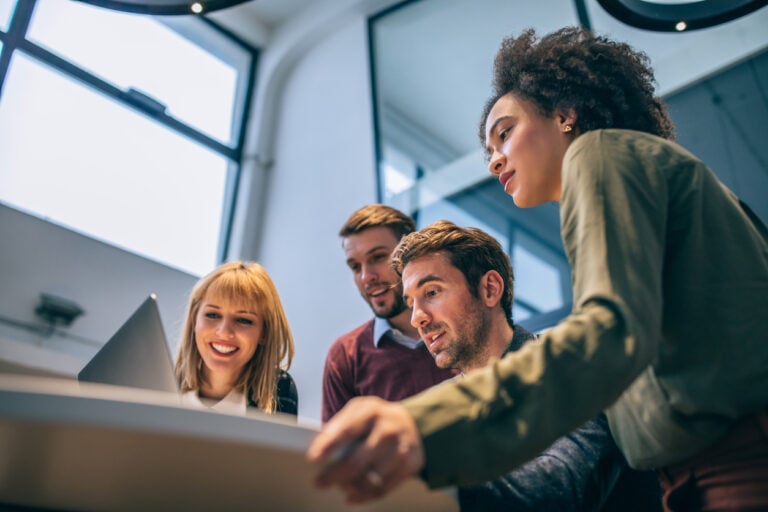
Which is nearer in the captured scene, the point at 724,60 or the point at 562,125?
the point at 562,125

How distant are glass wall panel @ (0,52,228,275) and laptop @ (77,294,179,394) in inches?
119

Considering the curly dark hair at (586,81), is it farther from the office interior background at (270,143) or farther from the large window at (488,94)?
the office interior background at (270,143)

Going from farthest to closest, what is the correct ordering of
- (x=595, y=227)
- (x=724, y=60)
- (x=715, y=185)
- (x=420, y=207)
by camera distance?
(x=420, y=207), (x=724, y=60), (x=715, y=185), (x=595, y=227)

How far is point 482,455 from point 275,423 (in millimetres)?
181

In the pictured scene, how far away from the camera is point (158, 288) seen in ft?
13.6

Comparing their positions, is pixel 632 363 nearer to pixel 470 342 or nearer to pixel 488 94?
pixel 470 342

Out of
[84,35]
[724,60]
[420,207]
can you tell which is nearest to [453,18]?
[420,207]

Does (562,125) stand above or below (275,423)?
above

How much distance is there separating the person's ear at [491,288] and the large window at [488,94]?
120 centimetres

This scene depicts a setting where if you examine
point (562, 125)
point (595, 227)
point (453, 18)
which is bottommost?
point (595, 227)

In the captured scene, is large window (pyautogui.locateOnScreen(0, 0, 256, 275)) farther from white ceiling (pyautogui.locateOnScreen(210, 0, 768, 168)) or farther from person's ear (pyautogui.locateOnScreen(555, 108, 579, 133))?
person's ear (pyautogui.locateOnScreen(555, 108, 579, 133))

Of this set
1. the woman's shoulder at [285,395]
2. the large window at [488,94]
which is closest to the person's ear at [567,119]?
the woman's shoulder at [285,395]

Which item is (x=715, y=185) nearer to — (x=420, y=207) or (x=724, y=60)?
(x=724, y=60)

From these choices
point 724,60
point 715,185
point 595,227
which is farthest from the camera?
point 724,60
